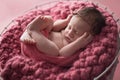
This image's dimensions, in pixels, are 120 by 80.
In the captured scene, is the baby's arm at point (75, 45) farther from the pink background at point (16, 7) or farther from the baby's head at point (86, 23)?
the pink background at point (16, 7)

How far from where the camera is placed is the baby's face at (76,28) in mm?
825

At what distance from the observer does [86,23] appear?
822 millimetres

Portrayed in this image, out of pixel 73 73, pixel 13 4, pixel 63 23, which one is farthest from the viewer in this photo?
pixel 13 4

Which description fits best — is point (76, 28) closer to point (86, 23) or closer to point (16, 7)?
point (86, 23)

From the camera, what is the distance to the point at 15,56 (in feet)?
2.75

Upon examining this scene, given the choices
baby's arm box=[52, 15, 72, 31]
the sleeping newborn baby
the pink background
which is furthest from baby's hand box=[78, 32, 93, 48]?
the pink background

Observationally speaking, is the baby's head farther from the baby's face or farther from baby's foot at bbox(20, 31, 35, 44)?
baby's foot at bbox(20, 31, 35, 44)

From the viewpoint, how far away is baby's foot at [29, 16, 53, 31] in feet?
2.74

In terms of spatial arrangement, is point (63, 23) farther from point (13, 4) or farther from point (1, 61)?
point (13, 4)

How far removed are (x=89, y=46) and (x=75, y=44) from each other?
0.15ft

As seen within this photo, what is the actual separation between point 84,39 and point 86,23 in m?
0.05

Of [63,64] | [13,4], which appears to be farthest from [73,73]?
[13,4]

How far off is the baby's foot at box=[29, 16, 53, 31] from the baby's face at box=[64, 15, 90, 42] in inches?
3.0

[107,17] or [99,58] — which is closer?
[99,58]
